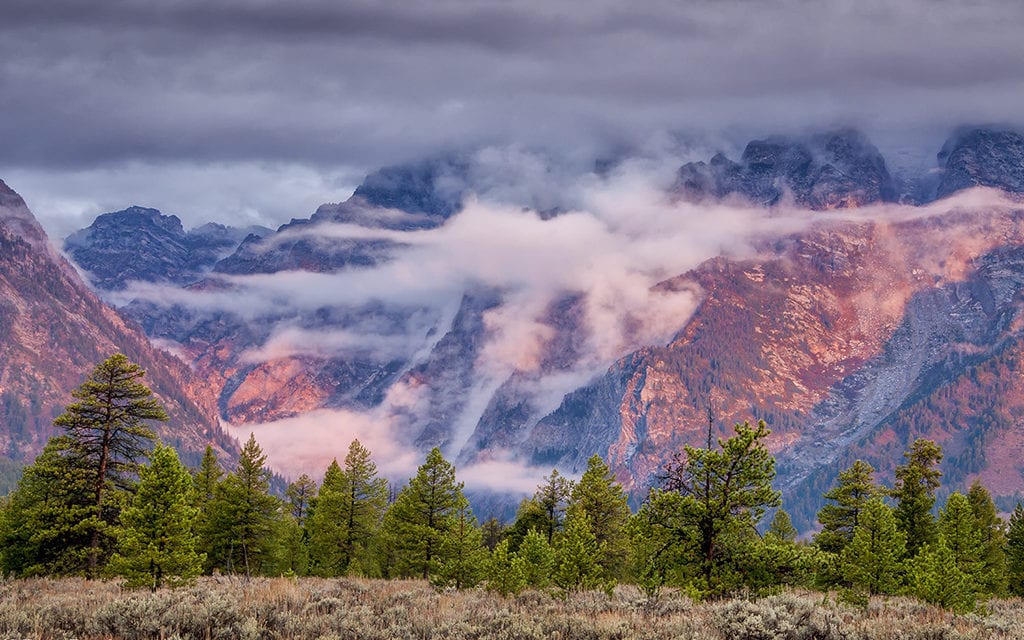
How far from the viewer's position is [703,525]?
90.9 feet

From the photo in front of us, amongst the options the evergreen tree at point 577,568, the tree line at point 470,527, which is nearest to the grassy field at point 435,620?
the tree line at point 470,527

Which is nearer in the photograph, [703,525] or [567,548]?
[703,525]

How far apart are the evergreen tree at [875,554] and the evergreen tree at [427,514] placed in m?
28.2

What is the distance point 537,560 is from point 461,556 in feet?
52.5

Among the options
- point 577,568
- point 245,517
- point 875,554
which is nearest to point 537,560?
point 577,568

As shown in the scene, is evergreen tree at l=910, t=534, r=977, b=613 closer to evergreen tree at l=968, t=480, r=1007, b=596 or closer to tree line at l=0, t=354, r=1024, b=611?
tree line at l=0, t=354, r=1024, b=611

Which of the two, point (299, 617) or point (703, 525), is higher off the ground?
point (703, 525)

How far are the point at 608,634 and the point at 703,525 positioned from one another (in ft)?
29.3

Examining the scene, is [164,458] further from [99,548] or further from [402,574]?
[402,574]

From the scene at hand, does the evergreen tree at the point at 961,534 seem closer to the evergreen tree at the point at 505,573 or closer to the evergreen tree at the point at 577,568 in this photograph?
the evergreen tree at the point at 577,568

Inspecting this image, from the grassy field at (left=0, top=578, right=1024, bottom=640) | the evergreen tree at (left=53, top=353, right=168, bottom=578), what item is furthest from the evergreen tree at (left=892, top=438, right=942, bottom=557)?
the evergreen tree at (left=53, top=353, right=168, bottom=578)

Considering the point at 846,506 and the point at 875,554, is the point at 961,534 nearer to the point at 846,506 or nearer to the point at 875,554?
the point at 875,554

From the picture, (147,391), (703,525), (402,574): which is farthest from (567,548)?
(402,574)

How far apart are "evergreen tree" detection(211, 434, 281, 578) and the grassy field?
1449 inches
